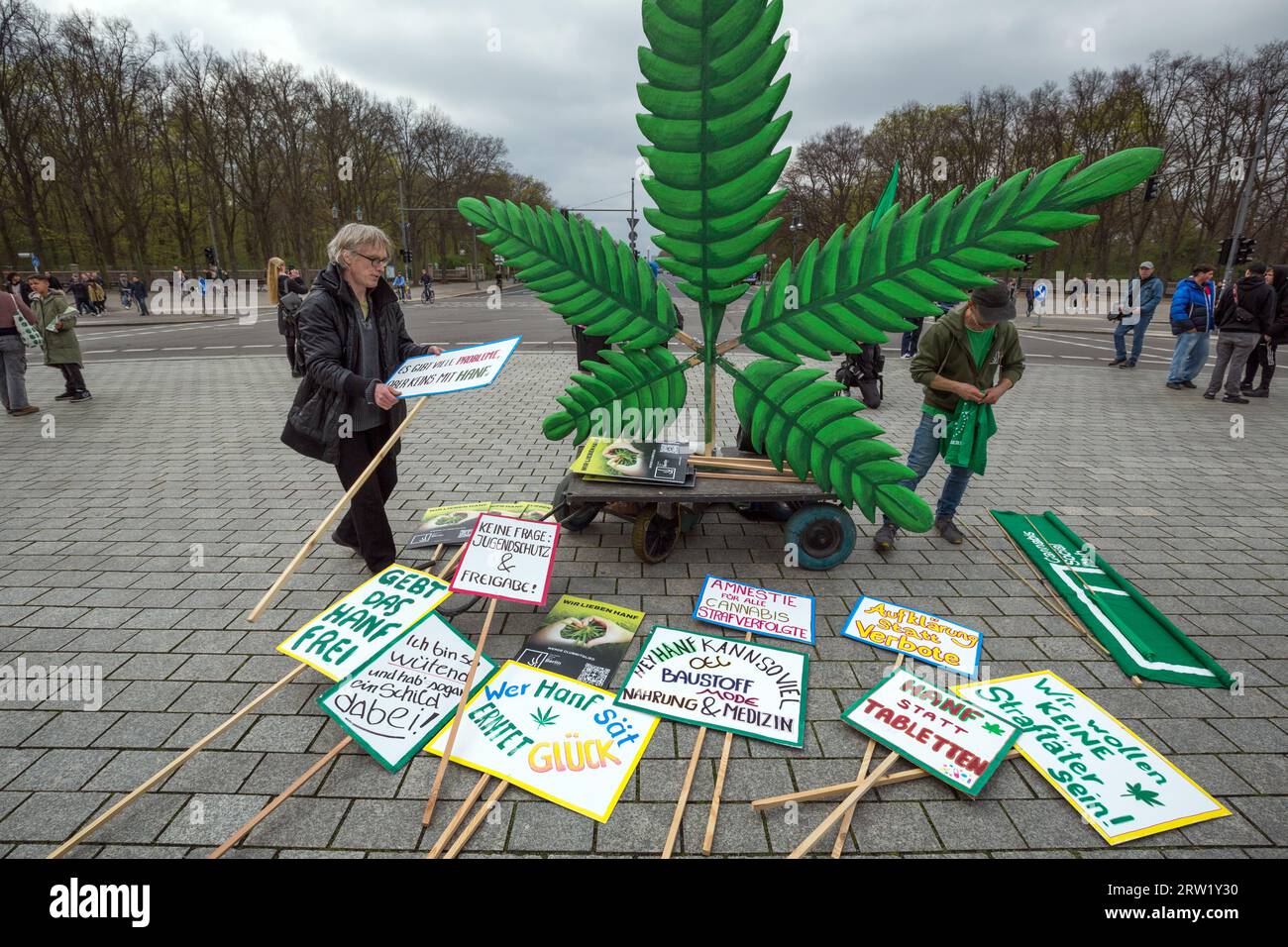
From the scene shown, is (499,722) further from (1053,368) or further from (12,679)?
(1053,368)

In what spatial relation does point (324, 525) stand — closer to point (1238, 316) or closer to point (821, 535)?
point (821, 535)

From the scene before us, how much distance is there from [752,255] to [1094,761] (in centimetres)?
289

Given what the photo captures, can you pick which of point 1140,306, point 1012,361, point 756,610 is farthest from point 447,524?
point 1140,306

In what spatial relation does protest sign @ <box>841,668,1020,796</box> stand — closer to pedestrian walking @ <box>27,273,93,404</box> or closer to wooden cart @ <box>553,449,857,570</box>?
wooden cart @ <box>553,449,857,570</box>

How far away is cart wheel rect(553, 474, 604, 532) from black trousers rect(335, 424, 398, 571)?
3.60 feet

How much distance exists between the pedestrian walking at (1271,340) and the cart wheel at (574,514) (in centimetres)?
1034

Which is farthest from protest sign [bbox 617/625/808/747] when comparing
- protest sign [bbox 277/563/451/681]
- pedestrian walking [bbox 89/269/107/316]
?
pedestrian walking [bbox 89/269/107/316]

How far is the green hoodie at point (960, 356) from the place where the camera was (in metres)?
4.14

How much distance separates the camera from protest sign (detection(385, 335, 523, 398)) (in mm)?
3330

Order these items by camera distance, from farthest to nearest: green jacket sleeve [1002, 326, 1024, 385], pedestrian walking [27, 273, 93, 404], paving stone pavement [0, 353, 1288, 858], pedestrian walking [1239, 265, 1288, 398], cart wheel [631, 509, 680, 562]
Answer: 1. pedestrian walking [1239, 265, 1288, 398]
2. pedestrian walking [27, 273, 93, 404]
3. green jacket sleeve [1002, 326, 1024, 385]
4. cart wheel [631, 509, 680, 562]
5. paving stone pavement [0, 353, 1288, 858]

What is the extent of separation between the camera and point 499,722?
2.68 metres

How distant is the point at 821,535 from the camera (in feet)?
13.6

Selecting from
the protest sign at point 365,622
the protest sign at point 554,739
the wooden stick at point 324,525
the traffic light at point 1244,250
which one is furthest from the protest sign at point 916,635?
the traffic light at point 1244,250
